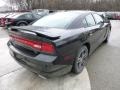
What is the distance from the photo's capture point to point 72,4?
35.7 metres

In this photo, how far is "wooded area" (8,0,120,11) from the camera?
31614 mm

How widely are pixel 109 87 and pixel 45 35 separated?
1667 mm

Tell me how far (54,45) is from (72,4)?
34.9 metres

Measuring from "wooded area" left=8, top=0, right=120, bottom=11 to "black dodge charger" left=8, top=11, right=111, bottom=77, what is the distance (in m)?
30.2

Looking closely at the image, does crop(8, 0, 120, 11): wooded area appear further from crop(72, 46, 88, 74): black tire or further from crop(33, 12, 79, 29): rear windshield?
crop(72, 46, 88, 74): black tire

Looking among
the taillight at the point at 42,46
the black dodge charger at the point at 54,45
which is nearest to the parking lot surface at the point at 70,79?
the black dodge charger at the point at 54,45

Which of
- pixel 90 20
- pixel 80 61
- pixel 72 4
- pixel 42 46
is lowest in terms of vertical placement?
pixel 80 61

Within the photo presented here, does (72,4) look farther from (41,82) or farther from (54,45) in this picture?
(54,45)

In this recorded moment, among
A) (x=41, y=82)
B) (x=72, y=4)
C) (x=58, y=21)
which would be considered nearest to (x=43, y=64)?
(x=41, y=82)

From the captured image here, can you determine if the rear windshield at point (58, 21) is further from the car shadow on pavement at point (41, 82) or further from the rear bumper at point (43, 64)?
the car shadow on pavement at point (41, 82)

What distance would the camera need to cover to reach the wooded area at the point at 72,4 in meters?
31.6

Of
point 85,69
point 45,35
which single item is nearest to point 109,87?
point 85,69

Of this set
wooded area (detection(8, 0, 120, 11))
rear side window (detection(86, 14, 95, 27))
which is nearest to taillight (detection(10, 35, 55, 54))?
rear side window (detection(86, 14, 95, 27))

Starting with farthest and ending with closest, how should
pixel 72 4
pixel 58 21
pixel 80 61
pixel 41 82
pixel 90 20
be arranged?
pixel 72 4 → pixel 90 20 → pixel 58 21 → pixel 80 61 → pixel 41 82
